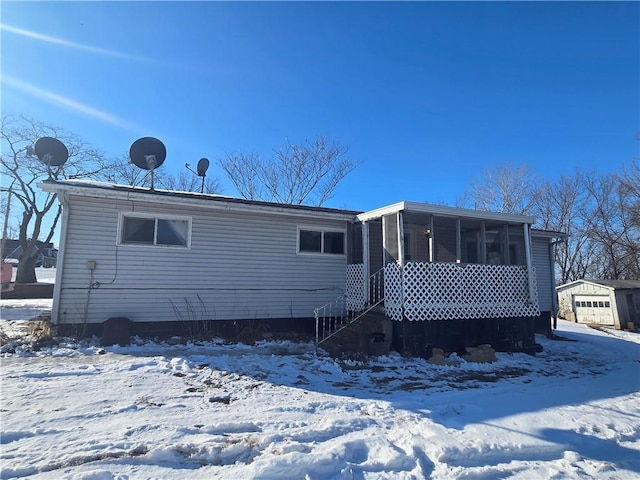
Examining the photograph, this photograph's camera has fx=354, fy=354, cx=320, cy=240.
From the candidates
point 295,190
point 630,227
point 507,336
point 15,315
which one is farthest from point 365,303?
point 630,227

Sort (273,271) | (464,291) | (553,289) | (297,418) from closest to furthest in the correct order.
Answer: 1. (297,418)
2. (464,291)
3. (273,271)
4. (553,289)

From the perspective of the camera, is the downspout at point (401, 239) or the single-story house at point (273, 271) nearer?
the single-story house at point (273, 271)

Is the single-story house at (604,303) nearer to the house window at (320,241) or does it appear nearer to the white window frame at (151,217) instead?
the house window at (320,241)

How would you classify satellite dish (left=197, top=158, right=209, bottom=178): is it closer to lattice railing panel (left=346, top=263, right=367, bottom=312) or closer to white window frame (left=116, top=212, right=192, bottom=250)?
white window frame (left=116, top=212, right=192, bottom=250)

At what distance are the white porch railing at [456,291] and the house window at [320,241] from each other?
2324 mm

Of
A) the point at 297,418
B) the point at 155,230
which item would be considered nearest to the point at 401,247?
the point at 297,418

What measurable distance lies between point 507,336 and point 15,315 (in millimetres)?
13943

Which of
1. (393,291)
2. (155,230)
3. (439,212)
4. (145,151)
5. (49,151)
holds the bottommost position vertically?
(393,291)

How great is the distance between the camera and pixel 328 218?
32.8 feet

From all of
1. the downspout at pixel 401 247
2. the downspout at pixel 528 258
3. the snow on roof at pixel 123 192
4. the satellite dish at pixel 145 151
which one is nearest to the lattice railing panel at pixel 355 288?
the downspout at pixel 401 247

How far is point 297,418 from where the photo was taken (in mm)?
4113

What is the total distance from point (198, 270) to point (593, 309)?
18251 millimetres

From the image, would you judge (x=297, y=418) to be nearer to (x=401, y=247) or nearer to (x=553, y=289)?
(x=401, y=247)

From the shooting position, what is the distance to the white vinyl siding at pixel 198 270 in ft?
25.5
